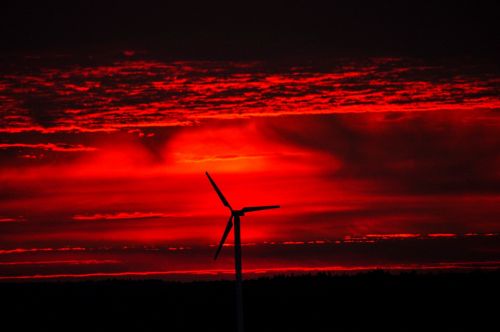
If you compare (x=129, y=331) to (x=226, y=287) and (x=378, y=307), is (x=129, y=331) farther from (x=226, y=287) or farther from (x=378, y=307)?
(x=226, y=287)

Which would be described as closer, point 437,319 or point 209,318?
point 437,319

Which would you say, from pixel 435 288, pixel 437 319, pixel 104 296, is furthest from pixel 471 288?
pixel 104 296

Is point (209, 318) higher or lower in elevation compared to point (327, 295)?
higher

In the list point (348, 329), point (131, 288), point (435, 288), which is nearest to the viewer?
point (348, 329)

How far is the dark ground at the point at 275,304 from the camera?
84.5 metres

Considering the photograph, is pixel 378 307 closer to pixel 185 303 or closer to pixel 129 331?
pixel 185 303

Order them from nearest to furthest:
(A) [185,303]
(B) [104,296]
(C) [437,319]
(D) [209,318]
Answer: (C) [437,319] → (D) [209,318] → (A) [185,303] → (B) [104,296]

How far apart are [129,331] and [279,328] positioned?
11.3m

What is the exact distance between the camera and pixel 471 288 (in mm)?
107062

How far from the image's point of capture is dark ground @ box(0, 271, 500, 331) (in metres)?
84.5

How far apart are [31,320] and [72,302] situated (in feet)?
58.3

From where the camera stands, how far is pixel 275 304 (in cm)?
10269

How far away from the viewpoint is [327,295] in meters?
109

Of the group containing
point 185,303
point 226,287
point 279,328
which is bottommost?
point 226,287
